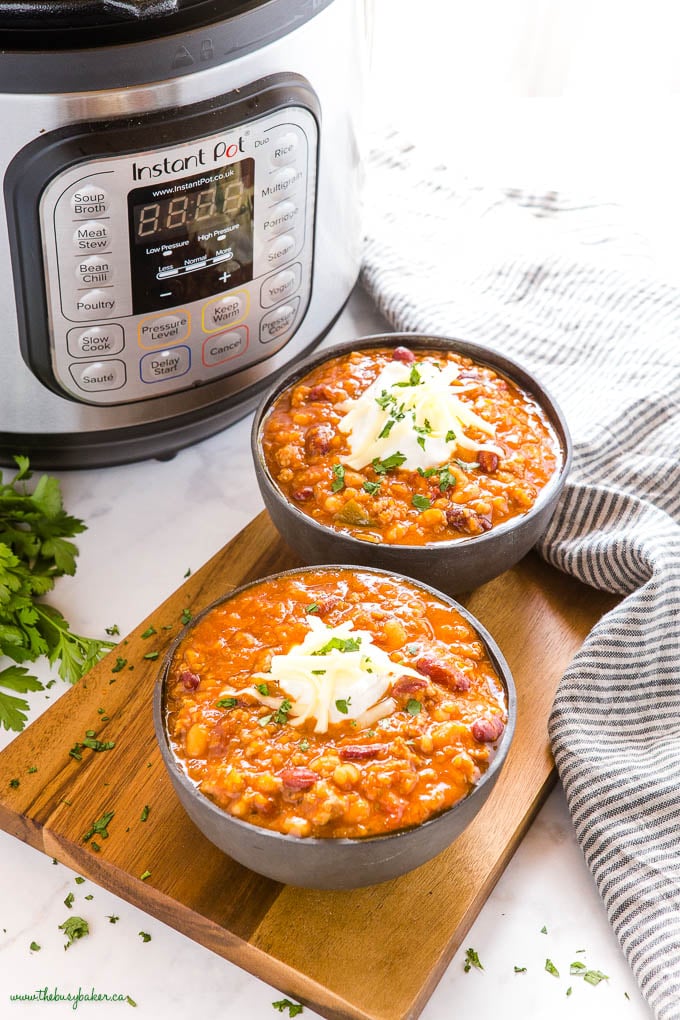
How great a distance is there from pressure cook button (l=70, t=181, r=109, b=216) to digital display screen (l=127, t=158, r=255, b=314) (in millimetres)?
30

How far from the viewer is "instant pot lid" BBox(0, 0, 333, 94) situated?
1.06 metres

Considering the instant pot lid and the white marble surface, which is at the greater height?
the instant pot lid

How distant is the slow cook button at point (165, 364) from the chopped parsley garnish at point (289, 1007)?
2.33 ft

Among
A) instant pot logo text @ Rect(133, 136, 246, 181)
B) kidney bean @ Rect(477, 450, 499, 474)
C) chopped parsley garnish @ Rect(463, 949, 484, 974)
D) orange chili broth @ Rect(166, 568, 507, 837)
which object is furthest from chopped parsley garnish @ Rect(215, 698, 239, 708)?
instant pot logo text @ Rect(133, 136, 246, 181)

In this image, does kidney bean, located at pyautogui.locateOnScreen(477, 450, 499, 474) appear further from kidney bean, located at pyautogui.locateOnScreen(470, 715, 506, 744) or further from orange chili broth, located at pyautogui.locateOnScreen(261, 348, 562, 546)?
kidney bean, located at pyautogui.locateOnScreen(470, 715, 506, 744)

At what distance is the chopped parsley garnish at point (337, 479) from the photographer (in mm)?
1283

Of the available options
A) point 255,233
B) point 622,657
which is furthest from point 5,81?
point 622,657

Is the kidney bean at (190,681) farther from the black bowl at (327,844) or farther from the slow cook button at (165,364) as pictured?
the slow cook button at (165,364)

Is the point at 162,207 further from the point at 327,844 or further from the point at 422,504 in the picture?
the point at 327,844

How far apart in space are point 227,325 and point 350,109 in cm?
31

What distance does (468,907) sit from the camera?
105cm

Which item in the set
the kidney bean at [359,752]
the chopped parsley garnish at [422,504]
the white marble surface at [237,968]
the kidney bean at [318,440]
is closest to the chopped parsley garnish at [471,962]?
the white marble surface at [237,968]

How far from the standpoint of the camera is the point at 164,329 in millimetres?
1326

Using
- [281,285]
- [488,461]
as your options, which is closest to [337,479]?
[488,461]
